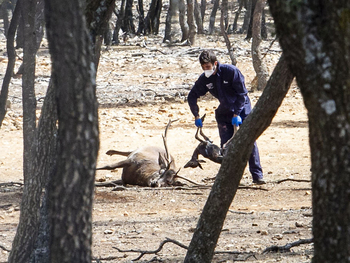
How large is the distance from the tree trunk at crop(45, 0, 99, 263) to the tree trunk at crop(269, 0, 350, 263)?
0.75 m

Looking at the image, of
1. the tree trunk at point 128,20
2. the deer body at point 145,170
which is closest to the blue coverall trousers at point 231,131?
the deer body at point 145,170

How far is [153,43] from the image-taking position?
85.1 feet

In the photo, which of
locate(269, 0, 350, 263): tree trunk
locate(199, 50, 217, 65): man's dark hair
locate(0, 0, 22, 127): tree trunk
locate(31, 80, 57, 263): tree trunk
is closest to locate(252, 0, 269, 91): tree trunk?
locate(199, 50, 217, 65): man's dark hair

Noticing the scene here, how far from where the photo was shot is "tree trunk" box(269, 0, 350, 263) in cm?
214

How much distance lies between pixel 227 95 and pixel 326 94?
224 inches

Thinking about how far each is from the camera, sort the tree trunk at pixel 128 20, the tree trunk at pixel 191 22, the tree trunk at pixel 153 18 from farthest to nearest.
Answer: the tree trunk at pixel 153 18, the tree trunk at pixel 128 20, the tree trunk at pixel 191 22

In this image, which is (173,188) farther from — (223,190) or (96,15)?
(96,15)

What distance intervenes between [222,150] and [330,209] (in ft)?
17.6

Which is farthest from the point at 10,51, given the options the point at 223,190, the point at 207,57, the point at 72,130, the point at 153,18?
the point at 153,18

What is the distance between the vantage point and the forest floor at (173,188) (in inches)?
211

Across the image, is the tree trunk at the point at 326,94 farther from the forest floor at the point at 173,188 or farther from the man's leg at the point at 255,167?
the man's leg at the point at 255,167

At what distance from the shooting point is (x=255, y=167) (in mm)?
8047

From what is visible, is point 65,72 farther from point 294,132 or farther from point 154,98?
point 154,98

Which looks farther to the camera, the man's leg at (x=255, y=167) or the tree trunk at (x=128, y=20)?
the tree trunk at (x=128, y=20)
